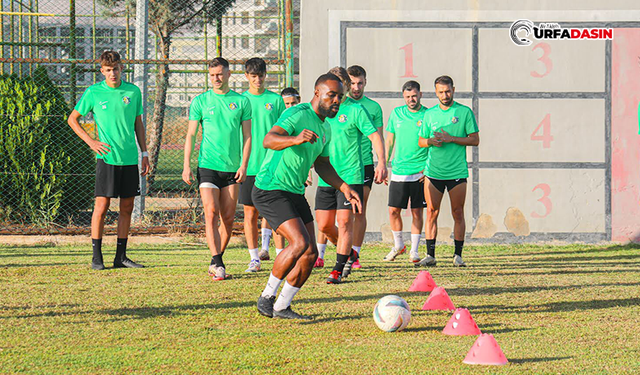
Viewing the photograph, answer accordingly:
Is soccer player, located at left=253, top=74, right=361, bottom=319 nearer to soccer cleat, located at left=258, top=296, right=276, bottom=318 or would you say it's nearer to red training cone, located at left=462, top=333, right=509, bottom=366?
soccer cleat, located at left=258, top=296, right=276, bottom=318

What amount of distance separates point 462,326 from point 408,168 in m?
4.65

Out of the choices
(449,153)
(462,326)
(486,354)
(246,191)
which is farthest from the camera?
(449,153)

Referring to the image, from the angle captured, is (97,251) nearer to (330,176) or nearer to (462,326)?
(330,176)

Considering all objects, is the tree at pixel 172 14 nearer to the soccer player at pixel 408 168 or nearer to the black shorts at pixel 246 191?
the soccer player at pixel 408 168

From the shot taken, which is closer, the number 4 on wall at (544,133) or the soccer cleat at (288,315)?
the soccer cleat at (288,315)

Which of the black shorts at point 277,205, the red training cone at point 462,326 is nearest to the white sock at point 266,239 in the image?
the black shorts at point 277,205

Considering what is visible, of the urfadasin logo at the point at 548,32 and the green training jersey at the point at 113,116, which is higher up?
the urfadasin logo at the point at 548,32

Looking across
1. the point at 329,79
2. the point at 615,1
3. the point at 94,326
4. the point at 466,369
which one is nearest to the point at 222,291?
the point at 94,326

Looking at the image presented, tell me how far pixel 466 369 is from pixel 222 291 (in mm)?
3143

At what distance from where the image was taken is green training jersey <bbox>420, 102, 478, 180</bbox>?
9.17 m

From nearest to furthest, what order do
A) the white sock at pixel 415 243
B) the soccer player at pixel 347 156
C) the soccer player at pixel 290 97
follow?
the soccer player at pixel 347 156 < the soccer player at pixel 290 97 < the white sock at pixel 415 243

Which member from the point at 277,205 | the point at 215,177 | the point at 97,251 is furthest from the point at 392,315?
the point at 97,251

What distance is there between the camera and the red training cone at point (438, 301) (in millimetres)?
6098

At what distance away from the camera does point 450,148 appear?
9188 mm
